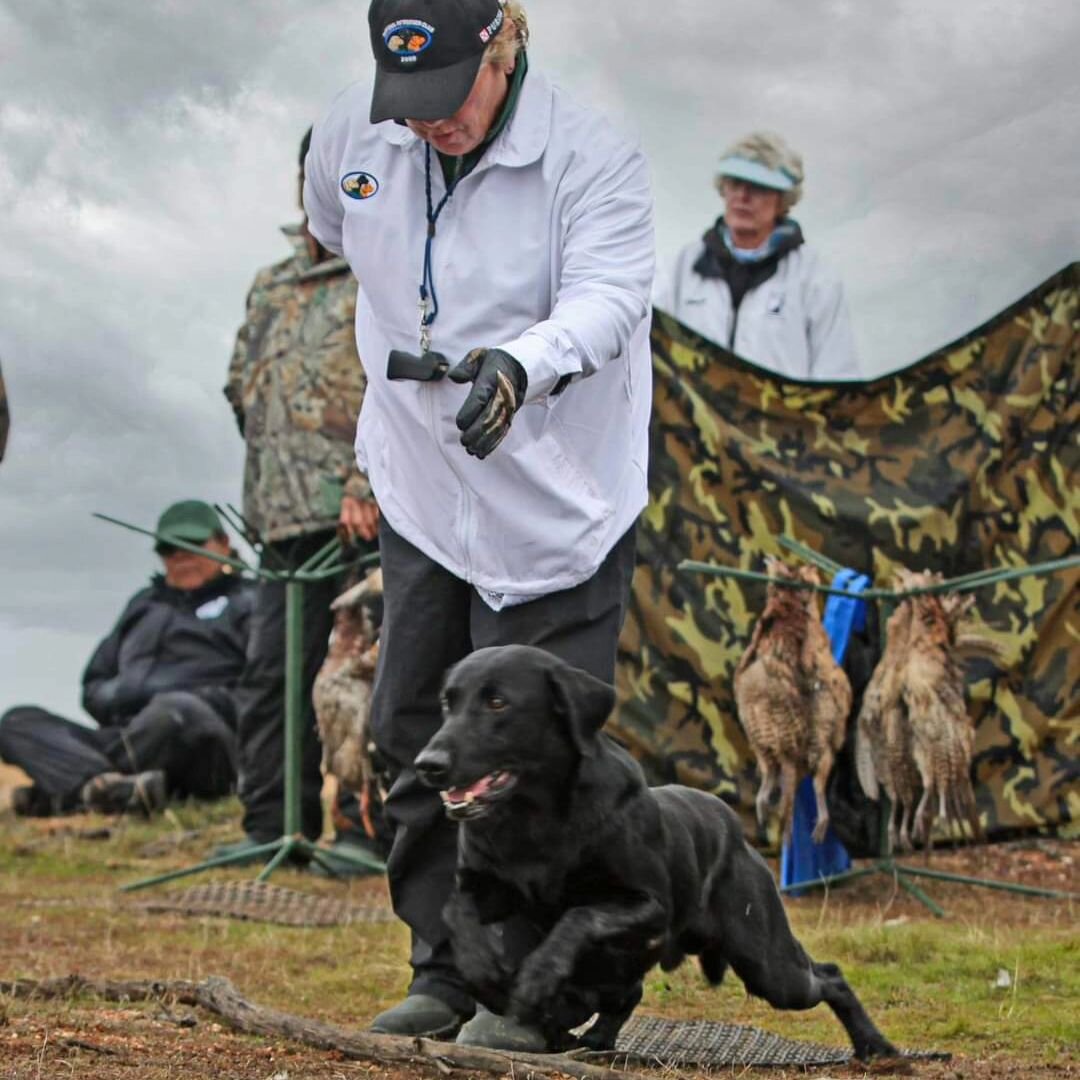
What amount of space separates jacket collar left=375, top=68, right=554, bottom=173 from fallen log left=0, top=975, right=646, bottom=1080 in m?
1.78

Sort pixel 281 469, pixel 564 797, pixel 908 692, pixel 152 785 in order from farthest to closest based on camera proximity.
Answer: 1. pixel 152 785
2. pixel 281 469
3. pixel 908 692
4. pixel 564 797

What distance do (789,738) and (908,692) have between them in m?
0.49

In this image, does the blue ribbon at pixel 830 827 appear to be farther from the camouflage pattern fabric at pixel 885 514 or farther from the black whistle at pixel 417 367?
the black whistle at pixel 417 367

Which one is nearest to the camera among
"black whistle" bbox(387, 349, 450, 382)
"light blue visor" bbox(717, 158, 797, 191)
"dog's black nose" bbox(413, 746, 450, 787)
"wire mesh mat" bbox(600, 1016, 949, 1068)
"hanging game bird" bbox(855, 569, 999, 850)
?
"dog's black nose" bbox(413, 746, 450, 787)

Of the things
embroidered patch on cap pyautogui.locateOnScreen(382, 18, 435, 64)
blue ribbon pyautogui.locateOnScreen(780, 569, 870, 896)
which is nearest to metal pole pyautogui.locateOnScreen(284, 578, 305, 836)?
blue ribbon pyautogui.locateOnScreen(780, 569, 870, 896)

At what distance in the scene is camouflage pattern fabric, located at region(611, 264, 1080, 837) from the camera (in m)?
8.62

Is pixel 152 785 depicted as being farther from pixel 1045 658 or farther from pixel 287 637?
pixel 1045 658

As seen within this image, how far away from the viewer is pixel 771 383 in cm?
891

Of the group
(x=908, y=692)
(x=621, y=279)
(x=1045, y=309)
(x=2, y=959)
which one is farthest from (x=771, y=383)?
(x=621, y=279)

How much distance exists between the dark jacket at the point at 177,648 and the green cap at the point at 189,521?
1.26ft

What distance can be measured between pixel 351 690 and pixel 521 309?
4336mm

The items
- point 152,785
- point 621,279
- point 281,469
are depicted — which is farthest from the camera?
point 152,785

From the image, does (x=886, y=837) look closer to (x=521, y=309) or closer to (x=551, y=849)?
(x=521, y=309)

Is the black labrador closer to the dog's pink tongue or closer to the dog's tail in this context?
the dog's pink tongue
